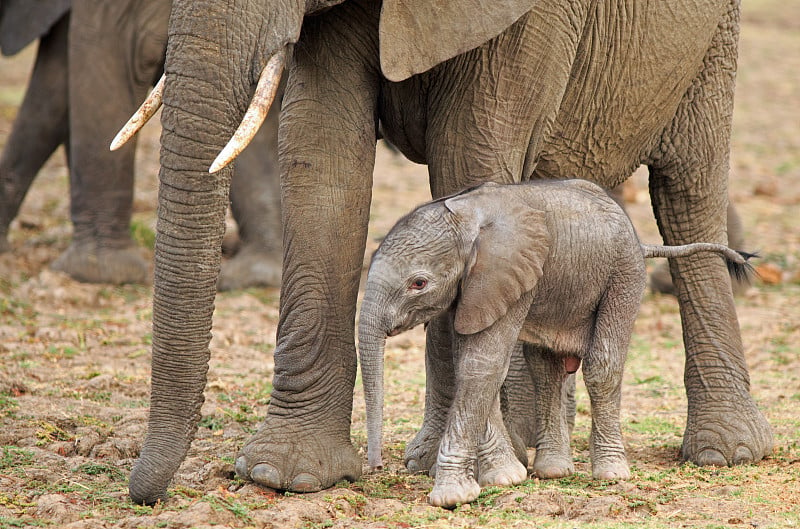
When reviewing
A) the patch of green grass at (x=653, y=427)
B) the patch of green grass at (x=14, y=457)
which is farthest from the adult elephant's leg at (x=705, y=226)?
the patch of green grass at (x=14, y=457)

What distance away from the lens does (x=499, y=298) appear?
14.5 ft

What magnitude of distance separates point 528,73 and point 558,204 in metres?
0.50

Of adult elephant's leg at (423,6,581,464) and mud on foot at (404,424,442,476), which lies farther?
mud on foot at (404,424,442,476)

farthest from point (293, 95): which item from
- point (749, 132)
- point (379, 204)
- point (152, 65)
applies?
point (749, 132)

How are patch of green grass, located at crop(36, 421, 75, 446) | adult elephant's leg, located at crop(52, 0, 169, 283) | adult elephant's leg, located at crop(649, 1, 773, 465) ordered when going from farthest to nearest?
1. adult elephant's leg, located at crop(52, 0, 169, 283)
2. adult elephant's leg, located at crop(649, 1, 773, 465)
3. patch of green grass, located at crop(36, 421, 75, 446)

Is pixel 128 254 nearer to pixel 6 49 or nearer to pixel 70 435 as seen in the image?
pixel 6 49

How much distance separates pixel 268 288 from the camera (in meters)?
9.54

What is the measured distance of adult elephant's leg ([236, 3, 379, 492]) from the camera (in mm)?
4762

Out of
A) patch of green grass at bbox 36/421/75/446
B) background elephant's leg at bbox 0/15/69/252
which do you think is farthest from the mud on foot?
background elephant's leg at bbox 0/15/69/252

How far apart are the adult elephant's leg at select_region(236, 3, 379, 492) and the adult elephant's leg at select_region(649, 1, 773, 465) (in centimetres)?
163

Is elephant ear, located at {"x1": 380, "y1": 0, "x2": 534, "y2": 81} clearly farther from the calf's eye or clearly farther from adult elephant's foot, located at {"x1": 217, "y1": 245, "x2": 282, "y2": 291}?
adult elephant's foot, located at {"x1": 217, "y1": 245, "x2": 282, "y2": 291}

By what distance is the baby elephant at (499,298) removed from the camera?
442cm

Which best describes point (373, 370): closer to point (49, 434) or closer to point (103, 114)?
point (49, 434)

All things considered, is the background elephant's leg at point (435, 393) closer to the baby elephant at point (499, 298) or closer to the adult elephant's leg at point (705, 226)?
the baby elephant at point (499, 298)
